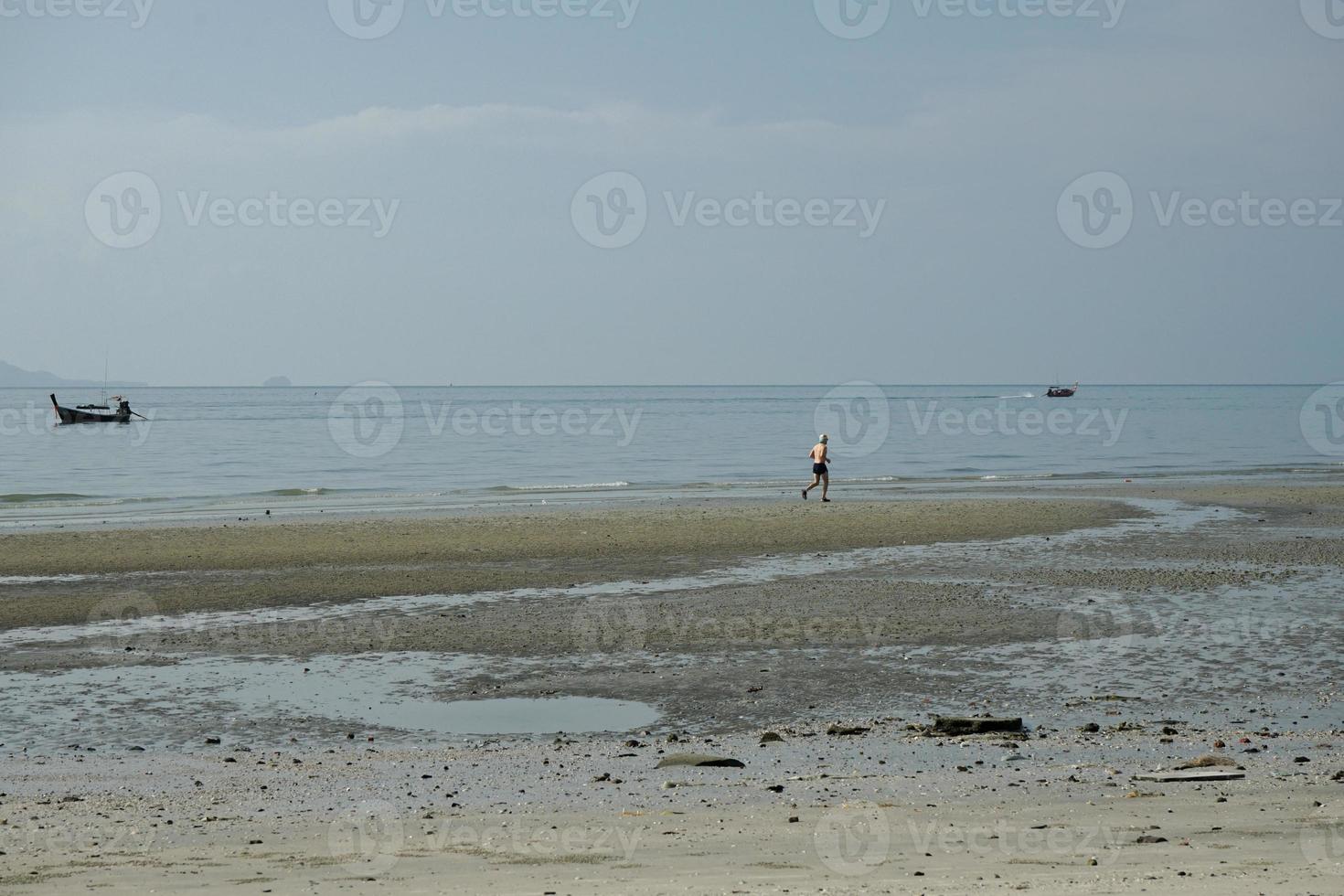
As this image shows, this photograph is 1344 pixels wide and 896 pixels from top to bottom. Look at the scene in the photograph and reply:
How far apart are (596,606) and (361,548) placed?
783 centimetres

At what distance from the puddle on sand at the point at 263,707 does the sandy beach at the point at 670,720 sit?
0.05 meters

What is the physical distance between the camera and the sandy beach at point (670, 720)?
6.61 m

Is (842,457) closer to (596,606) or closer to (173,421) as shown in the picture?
(596,606)

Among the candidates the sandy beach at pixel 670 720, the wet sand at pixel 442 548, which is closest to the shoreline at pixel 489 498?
the wet sand at pixel 442 548

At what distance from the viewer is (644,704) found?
1095 cm

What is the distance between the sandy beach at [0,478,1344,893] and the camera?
661 centimetres

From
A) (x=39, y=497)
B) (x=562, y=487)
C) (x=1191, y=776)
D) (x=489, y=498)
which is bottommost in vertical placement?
(x=1191, y=776)

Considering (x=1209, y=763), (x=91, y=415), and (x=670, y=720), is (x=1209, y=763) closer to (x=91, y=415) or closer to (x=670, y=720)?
(x=670, y=720)

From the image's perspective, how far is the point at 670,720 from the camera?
10.4m

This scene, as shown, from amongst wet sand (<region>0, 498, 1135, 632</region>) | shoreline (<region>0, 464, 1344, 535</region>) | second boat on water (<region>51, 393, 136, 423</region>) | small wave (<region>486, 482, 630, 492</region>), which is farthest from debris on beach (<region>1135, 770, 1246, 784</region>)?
second boat on water (<region>51, 393, 136, 423</region>)

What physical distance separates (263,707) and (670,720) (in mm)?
3568

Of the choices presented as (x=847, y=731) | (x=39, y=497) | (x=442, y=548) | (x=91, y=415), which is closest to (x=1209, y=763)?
(x=847, y=731)

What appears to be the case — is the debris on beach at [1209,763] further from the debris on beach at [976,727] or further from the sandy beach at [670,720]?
the debris on beach at [976,727]

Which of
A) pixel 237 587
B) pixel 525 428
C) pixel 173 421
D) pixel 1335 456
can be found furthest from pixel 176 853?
pixel 173 421
